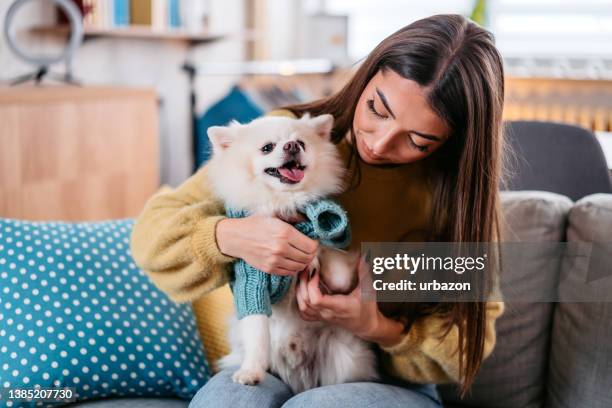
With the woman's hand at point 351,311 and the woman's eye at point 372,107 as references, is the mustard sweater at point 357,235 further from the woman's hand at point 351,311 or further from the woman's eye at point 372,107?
the woman's eye at point 372,107

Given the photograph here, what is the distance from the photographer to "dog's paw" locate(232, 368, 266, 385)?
4.05 ft

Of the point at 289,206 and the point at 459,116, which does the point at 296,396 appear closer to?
the point at 289,206

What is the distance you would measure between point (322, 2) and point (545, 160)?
3231 mm

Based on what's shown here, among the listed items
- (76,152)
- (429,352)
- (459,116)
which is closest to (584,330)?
(429,352)

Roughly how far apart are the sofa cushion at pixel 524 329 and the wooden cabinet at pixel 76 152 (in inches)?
66.5

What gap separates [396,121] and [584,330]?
2.19 feet

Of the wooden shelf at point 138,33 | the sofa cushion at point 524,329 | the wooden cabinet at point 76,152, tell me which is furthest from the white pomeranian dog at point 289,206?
the wooden shelf at point 138,33

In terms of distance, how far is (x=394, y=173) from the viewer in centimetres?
144

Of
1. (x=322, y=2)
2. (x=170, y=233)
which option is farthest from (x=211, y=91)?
(x=170, y=233)

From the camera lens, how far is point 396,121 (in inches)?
48.2

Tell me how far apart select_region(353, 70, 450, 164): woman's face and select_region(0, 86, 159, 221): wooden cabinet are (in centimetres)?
157

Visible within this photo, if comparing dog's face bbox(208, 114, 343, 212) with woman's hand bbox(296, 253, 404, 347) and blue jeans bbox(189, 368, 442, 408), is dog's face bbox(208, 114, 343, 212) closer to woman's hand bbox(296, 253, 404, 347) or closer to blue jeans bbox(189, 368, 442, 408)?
woman's hand bbox(296, 253, 404, 347)

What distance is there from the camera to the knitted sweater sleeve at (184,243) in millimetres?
1289

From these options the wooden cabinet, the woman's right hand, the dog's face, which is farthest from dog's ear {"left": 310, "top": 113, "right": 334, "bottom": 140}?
the wooden cabinet
